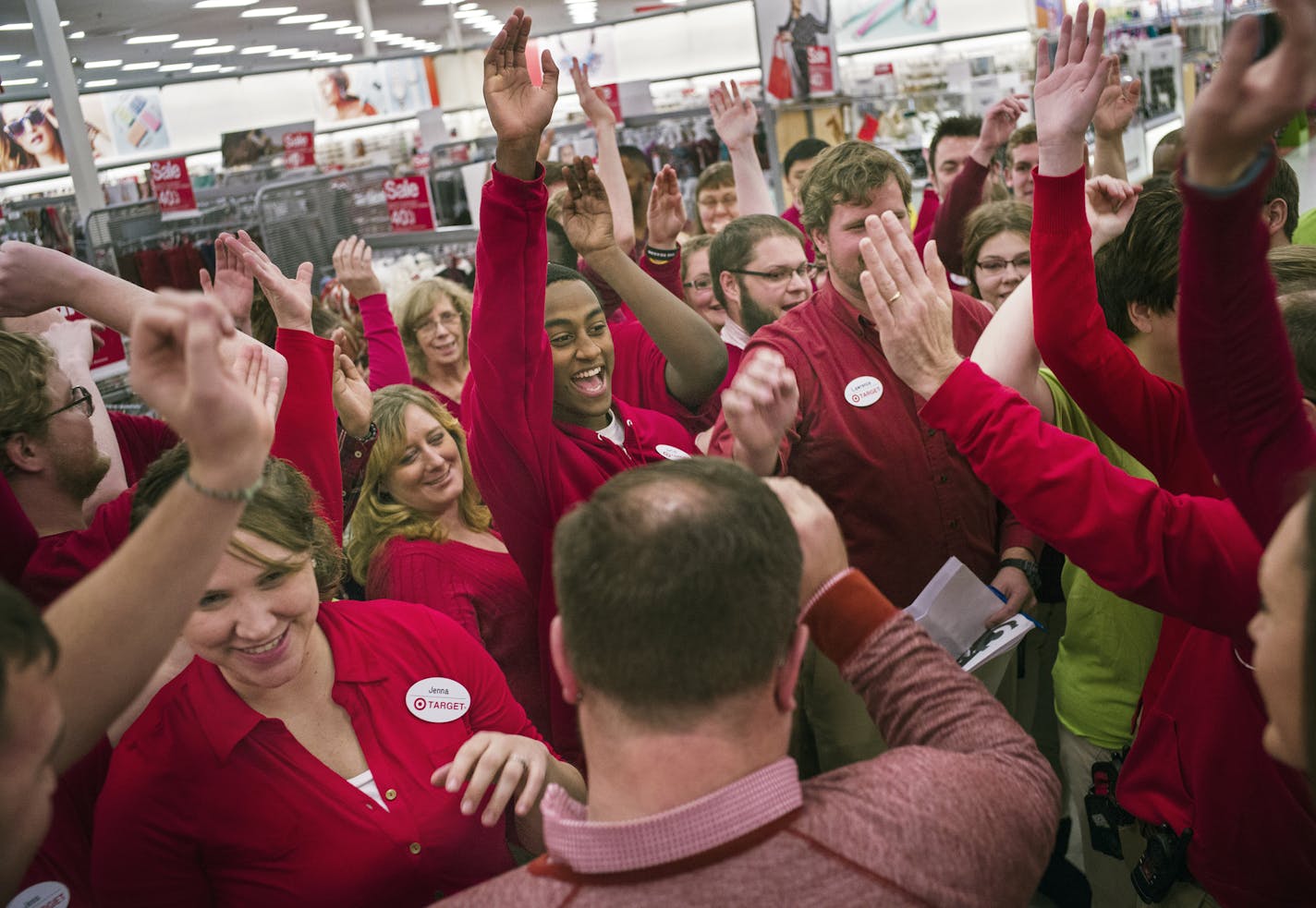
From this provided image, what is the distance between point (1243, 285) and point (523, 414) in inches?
45.9

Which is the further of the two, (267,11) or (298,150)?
(267,11)

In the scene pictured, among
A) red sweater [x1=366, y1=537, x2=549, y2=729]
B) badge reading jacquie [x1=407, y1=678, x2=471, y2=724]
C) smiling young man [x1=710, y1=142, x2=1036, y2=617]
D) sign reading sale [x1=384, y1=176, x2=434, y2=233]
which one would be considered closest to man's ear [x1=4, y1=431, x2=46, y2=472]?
red sweater [x1=366, y1=537, x2=549, y2=729]

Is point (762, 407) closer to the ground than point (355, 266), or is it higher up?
closer to the ground

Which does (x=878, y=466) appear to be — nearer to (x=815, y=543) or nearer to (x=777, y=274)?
(x=777, y=274)

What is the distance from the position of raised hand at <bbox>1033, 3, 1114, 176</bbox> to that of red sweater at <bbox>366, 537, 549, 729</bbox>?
137cm

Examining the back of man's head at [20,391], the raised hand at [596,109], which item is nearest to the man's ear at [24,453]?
the back of man's head at [20,391]

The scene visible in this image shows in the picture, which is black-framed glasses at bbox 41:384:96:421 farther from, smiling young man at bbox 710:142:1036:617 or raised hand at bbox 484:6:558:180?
smiling young man at bbox 710:142:1036:617

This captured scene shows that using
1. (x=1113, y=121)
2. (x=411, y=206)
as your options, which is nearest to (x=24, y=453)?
(x=1113, y=121)

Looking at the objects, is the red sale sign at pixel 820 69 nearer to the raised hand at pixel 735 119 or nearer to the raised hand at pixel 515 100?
the raised hand at pixel 735 119

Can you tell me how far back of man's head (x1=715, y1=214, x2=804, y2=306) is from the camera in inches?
118

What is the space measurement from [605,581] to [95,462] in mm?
1419

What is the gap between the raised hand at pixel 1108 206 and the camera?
2.05 m

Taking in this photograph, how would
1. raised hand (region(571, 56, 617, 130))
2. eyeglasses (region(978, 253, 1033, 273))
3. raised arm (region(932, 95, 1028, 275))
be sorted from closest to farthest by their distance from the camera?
eyeglasses (region(978, 253, 1033, 273)), raised hand (region(571, 56, 617, 130)), raised arm (region(932, 95, 1028, 275))

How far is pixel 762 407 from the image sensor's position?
1.58m
